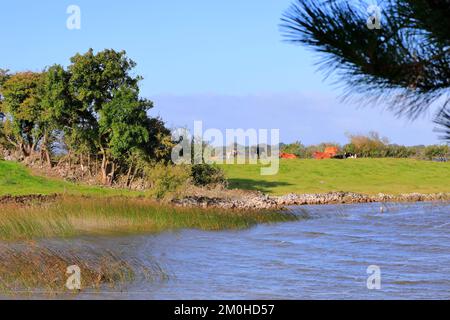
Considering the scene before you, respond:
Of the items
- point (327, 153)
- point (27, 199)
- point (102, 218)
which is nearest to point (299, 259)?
point (102, 218)

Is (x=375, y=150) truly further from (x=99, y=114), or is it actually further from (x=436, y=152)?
(x=99, y=114)

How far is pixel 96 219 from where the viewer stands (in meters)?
21.3

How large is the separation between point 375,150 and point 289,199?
119 ft

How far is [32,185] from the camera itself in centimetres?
3409

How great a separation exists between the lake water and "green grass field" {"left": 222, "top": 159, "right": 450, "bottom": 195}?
1630cm

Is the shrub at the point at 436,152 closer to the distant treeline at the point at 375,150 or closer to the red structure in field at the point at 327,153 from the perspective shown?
the distant treeline at the point at 375,150

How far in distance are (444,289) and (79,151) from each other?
1032 inches

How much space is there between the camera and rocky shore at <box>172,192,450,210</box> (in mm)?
28619

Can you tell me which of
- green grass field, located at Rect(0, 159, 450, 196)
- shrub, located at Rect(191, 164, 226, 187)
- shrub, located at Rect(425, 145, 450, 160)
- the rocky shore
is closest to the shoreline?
the rocky shore

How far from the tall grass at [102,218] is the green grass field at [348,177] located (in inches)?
712

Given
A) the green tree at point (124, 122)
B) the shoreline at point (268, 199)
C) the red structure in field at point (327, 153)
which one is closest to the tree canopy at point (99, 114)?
the green tree at point (124, 122)

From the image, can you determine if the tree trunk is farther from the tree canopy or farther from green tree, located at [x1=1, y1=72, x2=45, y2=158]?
green tree, located at [x1=1, y1=72, x2=45, y2=158]

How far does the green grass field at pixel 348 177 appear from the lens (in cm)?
4594
